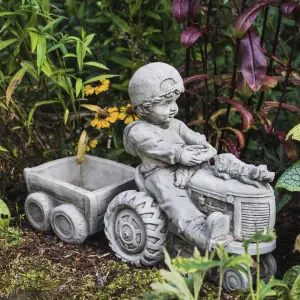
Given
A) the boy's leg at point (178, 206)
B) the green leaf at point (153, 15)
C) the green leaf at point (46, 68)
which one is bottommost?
the boy's leg at point (178, 206)

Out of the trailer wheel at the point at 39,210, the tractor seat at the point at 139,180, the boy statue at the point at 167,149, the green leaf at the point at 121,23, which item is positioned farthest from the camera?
the green leaf at the point at 121,23

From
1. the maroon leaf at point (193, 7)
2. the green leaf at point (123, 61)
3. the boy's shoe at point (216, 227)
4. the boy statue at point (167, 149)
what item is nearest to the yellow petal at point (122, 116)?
the green leaf at point (123, 61)

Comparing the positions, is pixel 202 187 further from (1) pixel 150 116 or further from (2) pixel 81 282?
(2) pixel 81 282

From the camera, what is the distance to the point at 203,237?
120 inches

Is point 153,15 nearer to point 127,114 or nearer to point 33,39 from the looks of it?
point 127,114

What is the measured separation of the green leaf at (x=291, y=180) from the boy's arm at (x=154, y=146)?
0.53 meters

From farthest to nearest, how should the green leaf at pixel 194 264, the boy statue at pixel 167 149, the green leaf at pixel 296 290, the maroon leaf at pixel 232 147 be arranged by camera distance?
the maroon leaf at pixel 232 147
the boy statue at pixel 167 149
the green leaf at pixel 296 290
the green leaf at pixel 194 264

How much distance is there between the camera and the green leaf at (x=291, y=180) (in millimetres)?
3170

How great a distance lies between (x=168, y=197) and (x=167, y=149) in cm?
25

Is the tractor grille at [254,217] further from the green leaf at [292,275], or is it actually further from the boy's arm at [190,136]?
the boy's arm at [190,136]

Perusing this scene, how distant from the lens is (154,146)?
3.26m

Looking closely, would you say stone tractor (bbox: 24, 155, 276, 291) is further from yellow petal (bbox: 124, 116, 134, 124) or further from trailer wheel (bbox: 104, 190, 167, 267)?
yellow petal (bbox: 124, 116, 134, 124)

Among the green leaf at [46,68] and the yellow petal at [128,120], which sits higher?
the green leaf at [46,68]

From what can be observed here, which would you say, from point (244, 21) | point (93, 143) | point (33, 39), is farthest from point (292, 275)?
point (33, 39)
